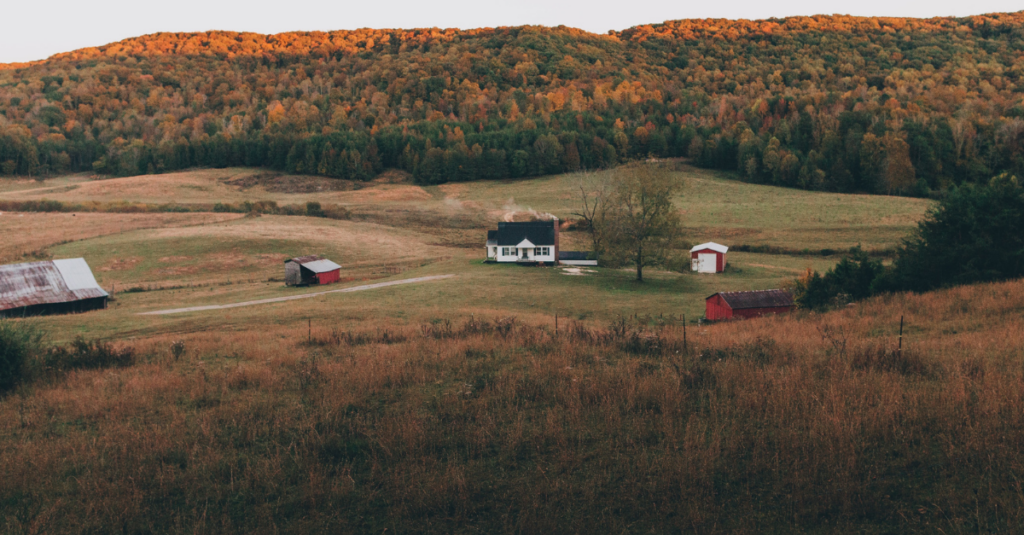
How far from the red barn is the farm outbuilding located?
58.6ft

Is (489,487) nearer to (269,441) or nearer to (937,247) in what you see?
(269,441)

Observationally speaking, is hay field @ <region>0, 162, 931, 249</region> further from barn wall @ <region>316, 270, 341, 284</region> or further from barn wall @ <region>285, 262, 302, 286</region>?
barn wall @ <region>285, 262, 302, 286</region>

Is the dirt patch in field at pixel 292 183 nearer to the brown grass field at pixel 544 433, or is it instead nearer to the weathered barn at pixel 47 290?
the weathered barn at pixel 47 290

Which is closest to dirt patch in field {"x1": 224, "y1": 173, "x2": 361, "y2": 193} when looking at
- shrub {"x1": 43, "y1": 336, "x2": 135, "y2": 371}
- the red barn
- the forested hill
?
the forested hill

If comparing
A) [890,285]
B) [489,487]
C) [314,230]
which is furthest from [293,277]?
[489,487]

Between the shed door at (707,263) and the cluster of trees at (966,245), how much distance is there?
1082 inches

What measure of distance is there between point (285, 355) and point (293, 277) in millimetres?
35228

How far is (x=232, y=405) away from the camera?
835 cm

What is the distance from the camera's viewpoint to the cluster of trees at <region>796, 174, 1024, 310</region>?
1952cm

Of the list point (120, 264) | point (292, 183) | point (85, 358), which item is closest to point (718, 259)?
point (85, 358)

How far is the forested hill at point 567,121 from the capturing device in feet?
324

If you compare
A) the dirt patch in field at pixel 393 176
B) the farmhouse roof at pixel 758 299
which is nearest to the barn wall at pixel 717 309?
the farmhouse roof at pixel 758 299

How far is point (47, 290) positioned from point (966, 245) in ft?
159

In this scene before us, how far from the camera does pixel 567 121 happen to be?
133 m
